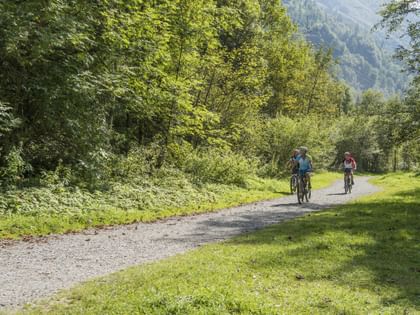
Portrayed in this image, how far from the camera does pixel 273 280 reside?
→ 26.9ft

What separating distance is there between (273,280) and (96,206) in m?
8.46

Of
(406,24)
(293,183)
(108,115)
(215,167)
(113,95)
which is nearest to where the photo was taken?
(113,95)

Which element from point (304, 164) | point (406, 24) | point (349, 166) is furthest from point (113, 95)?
point (349, 166)

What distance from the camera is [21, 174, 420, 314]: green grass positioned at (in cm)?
654

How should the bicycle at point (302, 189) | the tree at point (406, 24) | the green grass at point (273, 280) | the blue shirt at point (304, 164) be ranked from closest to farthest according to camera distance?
the green grass at point (273, 280) → the tree at point (406, 24) → the bicycle at point (302, 189) → the blue shirt at point (304, 164)

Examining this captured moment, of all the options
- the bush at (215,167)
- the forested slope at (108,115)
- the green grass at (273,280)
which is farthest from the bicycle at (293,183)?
the green grass at (273,280)

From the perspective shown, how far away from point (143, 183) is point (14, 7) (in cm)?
874

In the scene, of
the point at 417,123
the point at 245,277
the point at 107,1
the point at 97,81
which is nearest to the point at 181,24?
the point at 107,1

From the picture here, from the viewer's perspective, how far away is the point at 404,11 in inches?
869

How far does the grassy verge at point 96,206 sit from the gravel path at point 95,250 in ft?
2.83

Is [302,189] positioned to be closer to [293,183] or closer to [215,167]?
[293,183]

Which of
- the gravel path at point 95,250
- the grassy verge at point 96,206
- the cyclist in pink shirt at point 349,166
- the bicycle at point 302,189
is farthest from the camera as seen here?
the cyclist in pink shirt at point 349,166

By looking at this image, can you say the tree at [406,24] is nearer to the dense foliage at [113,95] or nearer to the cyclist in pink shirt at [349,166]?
the dense foliage at [113,95]

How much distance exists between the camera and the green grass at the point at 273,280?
6535 mm
